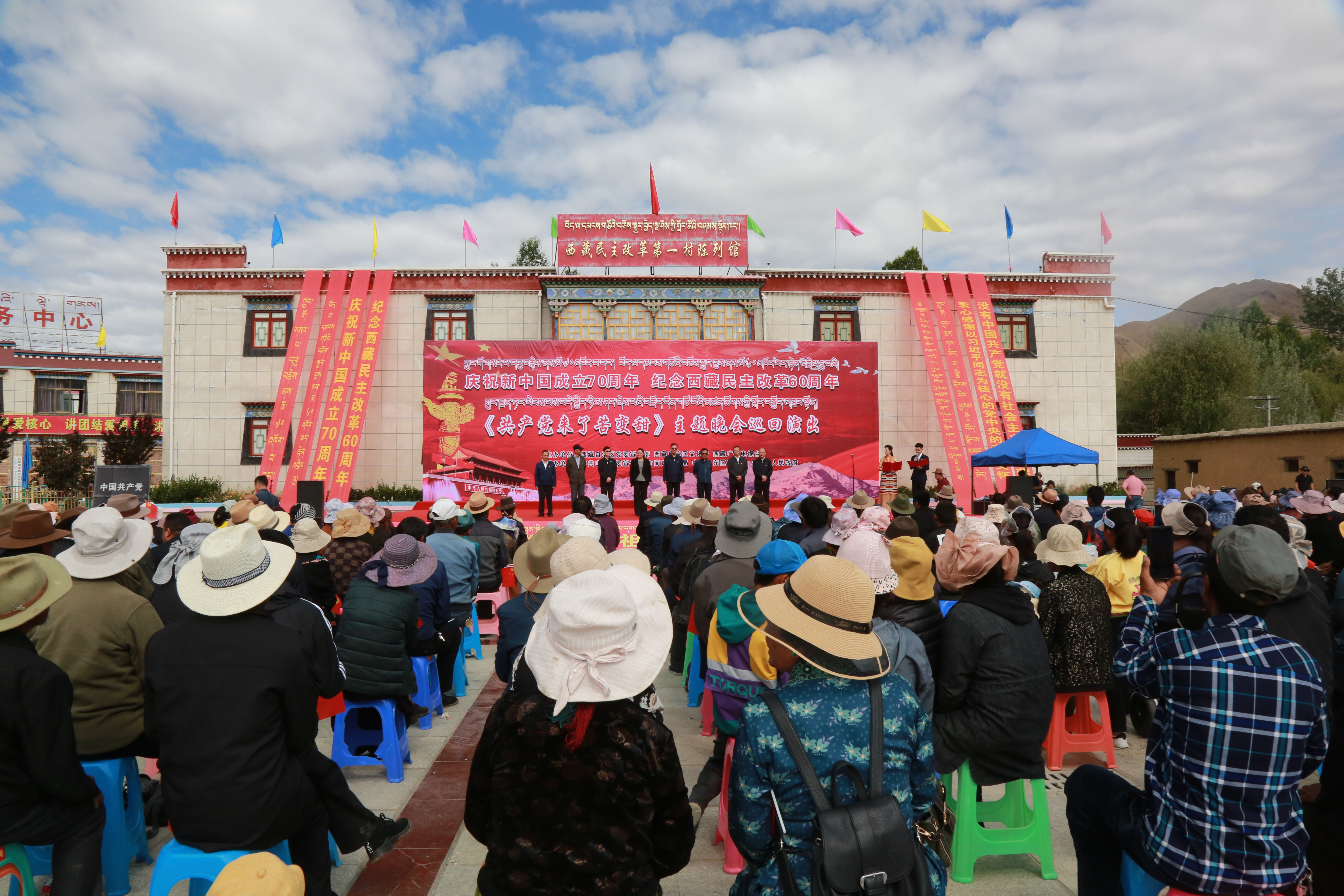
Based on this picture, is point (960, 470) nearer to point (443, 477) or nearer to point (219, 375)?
point (443, 477)

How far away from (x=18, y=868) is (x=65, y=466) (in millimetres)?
26363

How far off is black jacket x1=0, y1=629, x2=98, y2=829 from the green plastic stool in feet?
10.8

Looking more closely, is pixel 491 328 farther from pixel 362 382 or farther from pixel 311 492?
pixel 311 492

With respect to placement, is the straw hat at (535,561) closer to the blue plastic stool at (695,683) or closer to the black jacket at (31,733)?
the blue plastic stool at (695,683)

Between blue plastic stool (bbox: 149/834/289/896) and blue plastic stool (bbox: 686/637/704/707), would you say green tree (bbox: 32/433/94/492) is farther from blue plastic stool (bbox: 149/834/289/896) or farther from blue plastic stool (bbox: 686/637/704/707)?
blue plastic stool (bbox: 149/834/289/896)

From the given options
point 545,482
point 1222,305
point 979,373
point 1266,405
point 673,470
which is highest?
point 1222,305

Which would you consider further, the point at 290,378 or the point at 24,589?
the point at 290,378

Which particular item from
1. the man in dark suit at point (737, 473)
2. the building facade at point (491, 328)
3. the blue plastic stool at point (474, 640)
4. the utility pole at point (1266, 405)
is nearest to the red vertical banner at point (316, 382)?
the building facade at point (491, 328)

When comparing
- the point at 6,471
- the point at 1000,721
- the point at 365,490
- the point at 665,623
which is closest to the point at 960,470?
the point at 365,490

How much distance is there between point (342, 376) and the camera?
18797 millimetres

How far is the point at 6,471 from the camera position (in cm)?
2941

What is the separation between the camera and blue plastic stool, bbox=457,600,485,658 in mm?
6816

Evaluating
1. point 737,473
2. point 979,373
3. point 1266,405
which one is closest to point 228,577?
point 737,473

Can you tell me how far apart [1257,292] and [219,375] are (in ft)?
569
